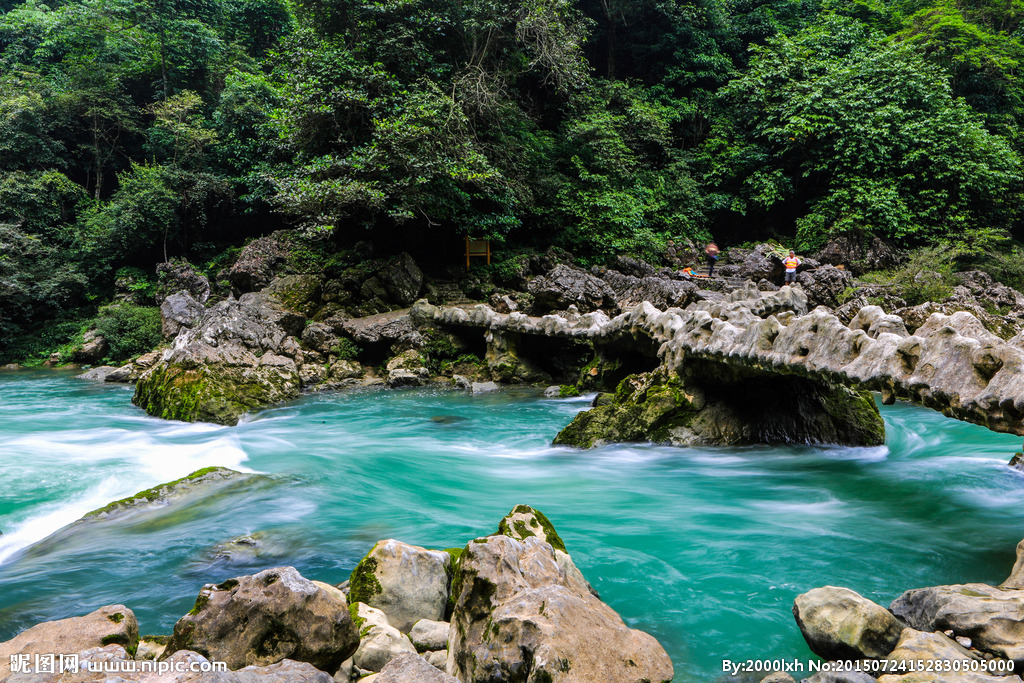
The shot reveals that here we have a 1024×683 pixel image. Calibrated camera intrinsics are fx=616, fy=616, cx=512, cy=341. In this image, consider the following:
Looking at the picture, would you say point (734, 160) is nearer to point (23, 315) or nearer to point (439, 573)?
point (439, 573)

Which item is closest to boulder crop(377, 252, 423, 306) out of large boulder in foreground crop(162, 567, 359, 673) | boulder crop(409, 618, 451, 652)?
boulder crop(409, 618, 451, 652)

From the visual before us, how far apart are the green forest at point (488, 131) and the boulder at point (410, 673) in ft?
45.5

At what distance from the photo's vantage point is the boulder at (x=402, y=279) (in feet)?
55.6

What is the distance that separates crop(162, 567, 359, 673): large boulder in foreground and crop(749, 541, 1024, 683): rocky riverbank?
2.04m

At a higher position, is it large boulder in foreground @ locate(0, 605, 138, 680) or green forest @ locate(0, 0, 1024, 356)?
green forest @ locate(0, 0, 1024, 356)

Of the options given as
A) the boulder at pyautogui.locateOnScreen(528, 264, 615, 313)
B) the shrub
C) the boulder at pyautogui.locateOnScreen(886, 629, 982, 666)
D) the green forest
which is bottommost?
the boulder at pyautogui.locateOnScreen(886, 629, 982, 666)

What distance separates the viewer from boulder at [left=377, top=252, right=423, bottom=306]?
16.9m

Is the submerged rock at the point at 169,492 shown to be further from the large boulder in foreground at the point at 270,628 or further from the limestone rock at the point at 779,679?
the limestone rock at the point at 779,679

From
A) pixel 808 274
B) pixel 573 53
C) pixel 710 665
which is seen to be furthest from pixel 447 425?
pixel 573 53

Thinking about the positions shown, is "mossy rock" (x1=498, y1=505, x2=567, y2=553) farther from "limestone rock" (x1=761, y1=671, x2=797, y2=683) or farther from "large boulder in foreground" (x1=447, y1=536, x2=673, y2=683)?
"limestone rock" (x1=761, y1=671, x2=797, y2=683)

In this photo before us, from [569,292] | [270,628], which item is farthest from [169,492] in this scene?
[569,292]

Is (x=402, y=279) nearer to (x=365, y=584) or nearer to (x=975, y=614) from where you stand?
(x=365, y=584)

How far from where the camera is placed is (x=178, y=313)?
18.0 metres

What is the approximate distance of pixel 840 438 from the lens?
25.2 ft
